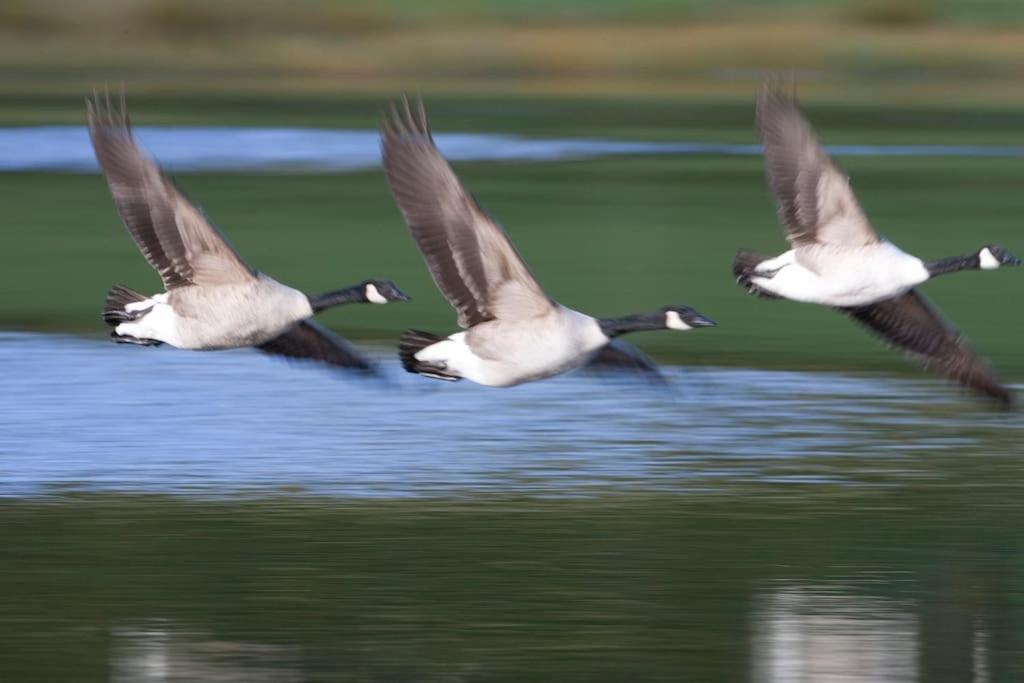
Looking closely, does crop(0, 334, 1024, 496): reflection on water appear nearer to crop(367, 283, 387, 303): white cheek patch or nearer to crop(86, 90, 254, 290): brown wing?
crop(367, 283, 387, 303): white cheek patch

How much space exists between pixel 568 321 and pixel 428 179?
1.18 m

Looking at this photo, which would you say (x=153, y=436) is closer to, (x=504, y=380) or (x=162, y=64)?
(x=504, y=380)

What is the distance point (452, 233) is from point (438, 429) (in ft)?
17.6

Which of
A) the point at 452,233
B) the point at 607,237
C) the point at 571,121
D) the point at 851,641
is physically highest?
the point at 571,121

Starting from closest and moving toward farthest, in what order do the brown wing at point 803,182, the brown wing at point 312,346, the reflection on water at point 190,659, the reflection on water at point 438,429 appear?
the reflection on water at point 190,659
the brown wing at point 803,182
the brown wing at point 312,346
the reflection on water at point 438,429

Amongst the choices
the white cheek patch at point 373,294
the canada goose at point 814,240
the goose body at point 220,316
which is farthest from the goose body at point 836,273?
the goose body at point 220,316

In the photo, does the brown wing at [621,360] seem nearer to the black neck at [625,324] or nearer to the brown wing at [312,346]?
the black neck at [625,324]

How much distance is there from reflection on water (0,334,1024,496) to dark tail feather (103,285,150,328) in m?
1.84

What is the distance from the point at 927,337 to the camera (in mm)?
16969

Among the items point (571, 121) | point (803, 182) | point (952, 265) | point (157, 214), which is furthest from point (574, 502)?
point (571, 121)

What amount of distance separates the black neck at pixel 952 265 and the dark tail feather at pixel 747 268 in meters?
1.04

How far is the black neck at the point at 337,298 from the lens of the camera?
15.2 metres

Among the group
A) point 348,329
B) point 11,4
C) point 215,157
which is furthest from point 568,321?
point 11,4

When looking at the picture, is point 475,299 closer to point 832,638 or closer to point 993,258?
point 832,638
